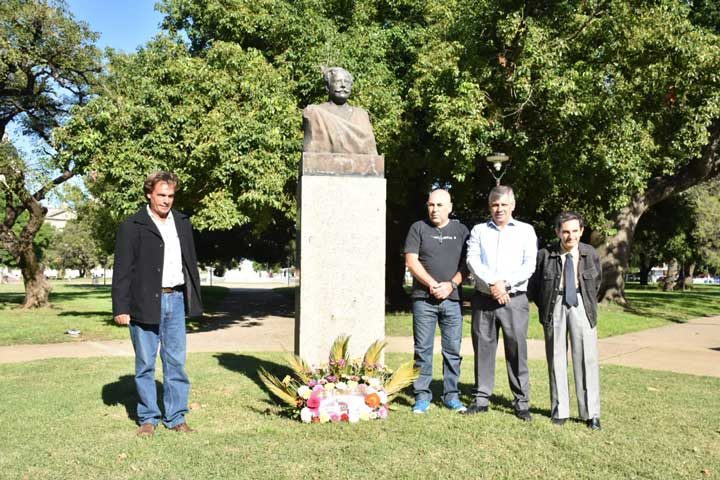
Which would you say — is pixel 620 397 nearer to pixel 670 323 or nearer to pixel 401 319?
pixel 401 319

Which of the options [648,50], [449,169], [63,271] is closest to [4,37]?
[449,169]

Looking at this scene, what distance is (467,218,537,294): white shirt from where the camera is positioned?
561cm

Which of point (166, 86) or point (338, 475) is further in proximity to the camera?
point (166, 86)

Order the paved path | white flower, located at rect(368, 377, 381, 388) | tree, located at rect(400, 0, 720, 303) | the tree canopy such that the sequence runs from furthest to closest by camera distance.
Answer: tree, located at rect(400, 0, 720, 303)
the tree canopy
the paved path
white flower, located at rect(368, 377, 381, 388)

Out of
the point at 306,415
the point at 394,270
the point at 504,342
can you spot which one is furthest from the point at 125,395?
the point at 394,270

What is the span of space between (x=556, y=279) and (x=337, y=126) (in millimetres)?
2626

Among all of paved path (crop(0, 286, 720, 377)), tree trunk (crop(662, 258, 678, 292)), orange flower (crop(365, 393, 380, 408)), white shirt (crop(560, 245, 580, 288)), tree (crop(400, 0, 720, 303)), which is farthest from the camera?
tree trunk (crop(662, 258, 678, 292))

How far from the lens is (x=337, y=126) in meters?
6.29

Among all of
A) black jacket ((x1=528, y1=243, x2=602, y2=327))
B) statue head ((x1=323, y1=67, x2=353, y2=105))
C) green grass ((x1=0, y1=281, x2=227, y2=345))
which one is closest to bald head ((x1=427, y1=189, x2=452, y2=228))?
Result: black jacket ((x1=528, y1=243, x2=602, y2=327))

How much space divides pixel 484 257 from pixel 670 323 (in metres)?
12.7

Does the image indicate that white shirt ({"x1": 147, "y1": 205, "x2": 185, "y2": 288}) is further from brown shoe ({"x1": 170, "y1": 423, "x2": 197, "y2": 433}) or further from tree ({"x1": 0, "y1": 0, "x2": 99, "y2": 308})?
tree ({"x1": 0, "y1": 0, "x2": 99, "y2": 308})

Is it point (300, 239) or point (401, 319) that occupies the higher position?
point (300, 239)

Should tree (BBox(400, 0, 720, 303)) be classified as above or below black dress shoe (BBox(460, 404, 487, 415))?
above

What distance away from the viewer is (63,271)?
8225 cm
